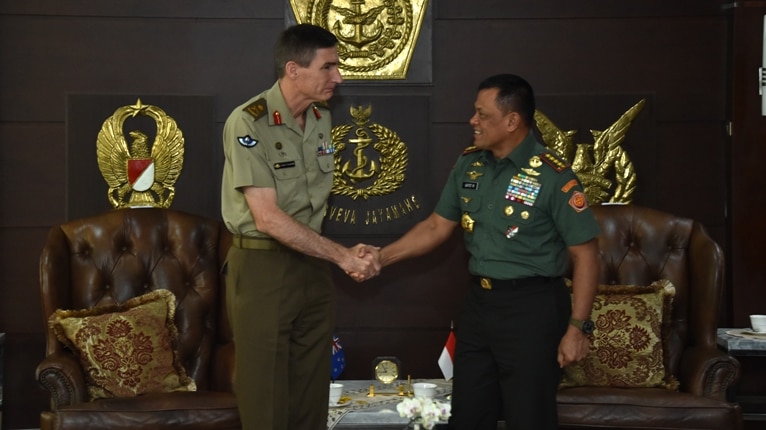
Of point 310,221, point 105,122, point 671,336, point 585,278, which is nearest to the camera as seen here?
point 585,278

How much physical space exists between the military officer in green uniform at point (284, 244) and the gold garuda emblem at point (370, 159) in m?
1.03

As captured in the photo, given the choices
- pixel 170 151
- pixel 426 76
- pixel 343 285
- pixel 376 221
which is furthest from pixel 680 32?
pixel 170 151

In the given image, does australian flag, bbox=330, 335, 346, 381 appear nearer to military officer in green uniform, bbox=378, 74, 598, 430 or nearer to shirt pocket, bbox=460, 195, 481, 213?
military officer in green uniform, bbox=378, 74, 598, 430

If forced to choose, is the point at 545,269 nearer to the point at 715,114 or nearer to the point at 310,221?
the point at 310,221

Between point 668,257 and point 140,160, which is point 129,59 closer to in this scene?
point 140,160

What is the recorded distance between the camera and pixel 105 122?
4625 millimetres

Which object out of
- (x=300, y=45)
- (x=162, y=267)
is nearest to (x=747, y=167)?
(x=300, y=45)

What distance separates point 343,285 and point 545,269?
155cm

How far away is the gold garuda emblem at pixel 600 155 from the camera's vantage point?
470 centimetres

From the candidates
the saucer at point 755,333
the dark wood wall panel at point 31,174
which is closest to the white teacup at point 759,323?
the saucer at point 755,333

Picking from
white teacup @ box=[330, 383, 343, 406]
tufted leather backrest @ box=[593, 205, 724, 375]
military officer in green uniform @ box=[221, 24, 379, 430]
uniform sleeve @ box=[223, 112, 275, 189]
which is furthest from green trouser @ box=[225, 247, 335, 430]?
tufted leather backrest @ box=[593, 205, 724, 375]

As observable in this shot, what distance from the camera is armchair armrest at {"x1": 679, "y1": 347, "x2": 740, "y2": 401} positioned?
157 inches

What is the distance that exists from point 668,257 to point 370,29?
5.45ft

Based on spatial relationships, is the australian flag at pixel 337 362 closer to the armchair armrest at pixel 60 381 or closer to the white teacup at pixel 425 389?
the white teacup at pixel 425 389
